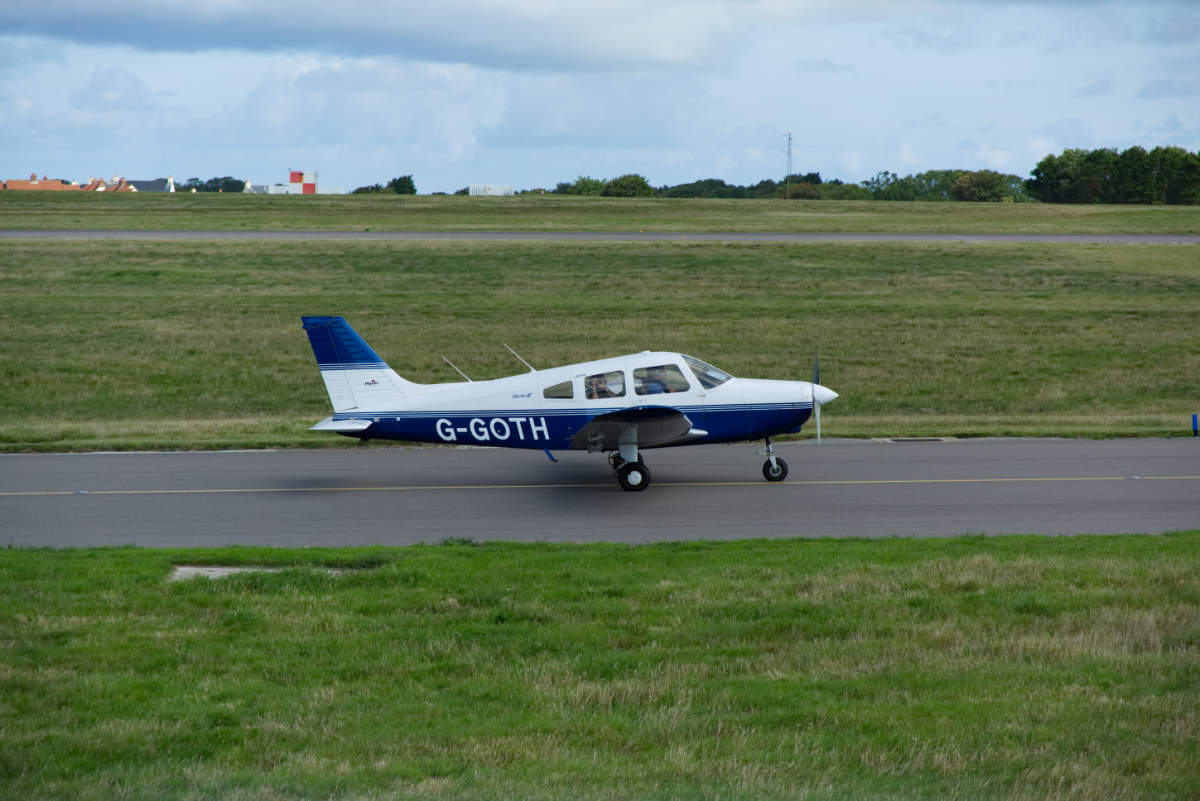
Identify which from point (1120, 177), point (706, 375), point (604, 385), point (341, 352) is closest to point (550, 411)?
point (604, 385)

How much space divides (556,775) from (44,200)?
3249 inches

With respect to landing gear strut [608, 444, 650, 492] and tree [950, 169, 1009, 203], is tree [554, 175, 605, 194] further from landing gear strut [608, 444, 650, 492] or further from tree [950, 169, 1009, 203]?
landing gear strut [608, 444, 650, 492]

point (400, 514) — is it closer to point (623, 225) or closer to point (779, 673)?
point (779, 673)

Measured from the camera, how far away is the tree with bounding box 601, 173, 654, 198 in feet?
350

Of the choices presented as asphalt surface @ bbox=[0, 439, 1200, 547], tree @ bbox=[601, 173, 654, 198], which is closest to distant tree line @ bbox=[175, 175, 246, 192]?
tree @ bbox=[601, 173, 654, 198]

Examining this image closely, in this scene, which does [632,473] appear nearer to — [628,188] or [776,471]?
[776,471]

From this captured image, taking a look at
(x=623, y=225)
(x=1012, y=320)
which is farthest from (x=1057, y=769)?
(x=623, y=225)

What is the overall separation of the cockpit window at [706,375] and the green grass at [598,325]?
6.24 meters

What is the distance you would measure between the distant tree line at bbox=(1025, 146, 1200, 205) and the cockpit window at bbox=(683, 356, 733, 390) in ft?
288

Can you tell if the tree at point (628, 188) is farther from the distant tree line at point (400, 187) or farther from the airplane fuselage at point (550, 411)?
the airplane fuselage at point (550, 411)

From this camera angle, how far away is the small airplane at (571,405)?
1717cm

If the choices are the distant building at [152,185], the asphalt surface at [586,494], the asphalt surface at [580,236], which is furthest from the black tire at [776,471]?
the distant building at [152,185]

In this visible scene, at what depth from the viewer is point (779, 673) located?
27.3 ft

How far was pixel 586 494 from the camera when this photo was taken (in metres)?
17.1
